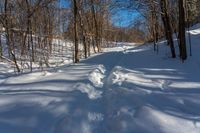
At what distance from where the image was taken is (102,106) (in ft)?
25.6

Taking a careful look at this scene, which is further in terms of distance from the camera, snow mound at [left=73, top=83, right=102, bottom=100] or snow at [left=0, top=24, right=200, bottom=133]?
snow mound at [left=73, top=83, right=102, bottom=100]

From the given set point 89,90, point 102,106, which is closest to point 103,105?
point 102,106

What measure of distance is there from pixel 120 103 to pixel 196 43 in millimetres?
15697

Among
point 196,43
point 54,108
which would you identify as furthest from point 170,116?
point 196,43

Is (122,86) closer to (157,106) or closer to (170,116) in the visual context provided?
(157,106)

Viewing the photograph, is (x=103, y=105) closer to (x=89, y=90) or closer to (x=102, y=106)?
(x=102, y=106)

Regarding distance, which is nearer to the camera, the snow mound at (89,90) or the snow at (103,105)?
the snow at (103,105)

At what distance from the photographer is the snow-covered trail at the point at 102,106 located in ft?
21.0

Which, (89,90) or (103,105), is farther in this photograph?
(89,90)

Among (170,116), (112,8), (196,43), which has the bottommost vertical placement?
(170,116)

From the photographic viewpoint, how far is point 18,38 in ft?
72.9

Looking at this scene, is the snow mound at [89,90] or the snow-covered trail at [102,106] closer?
the snow-covered trail at [102,106]

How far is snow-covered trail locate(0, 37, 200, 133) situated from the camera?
21.0ft

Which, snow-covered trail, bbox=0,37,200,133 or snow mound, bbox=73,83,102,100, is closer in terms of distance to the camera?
snow-covered trail, bbox=0,37,200,133
